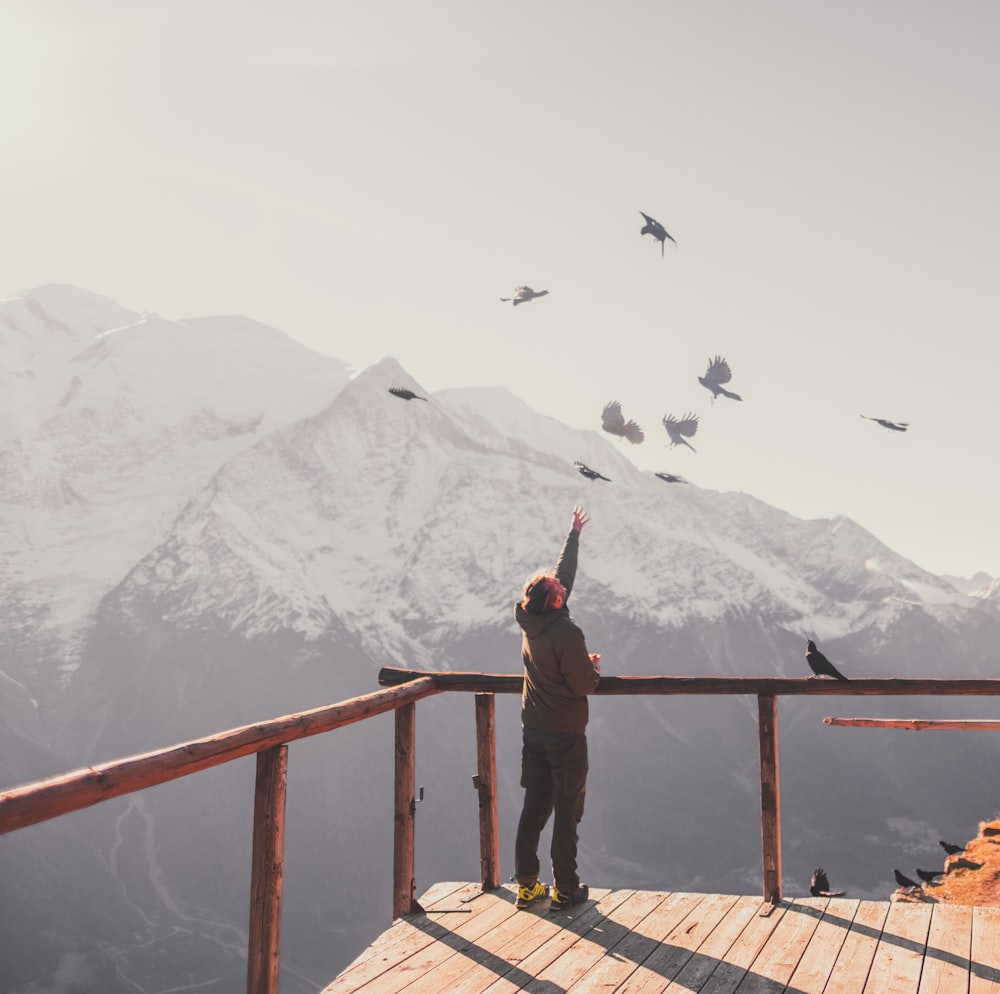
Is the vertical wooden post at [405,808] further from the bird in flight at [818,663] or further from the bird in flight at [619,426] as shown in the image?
the bird in flight at [619,426]

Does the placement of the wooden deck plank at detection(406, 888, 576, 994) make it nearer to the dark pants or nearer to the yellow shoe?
the yellow shoe

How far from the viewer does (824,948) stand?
4938 mm

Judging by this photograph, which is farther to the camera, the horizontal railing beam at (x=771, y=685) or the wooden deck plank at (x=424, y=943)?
the horizontal railing beam at (x=771, y=685)

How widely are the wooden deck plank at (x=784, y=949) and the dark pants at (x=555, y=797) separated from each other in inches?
49.7

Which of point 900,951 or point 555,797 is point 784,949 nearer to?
point 900,951

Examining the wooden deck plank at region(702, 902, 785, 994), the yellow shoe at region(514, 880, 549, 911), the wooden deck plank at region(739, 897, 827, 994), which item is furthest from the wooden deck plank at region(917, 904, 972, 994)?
the yellow shoe at region(514, 880, 549, 911)

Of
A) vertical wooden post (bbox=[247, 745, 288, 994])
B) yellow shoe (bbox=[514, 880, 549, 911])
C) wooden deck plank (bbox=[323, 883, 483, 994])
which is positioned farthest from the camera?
yellow shoe (bbox=[514, 880, 549, 911])

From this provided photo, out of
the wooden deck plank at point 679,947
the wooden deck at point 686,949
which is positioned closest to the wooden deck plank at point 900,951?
the wooden deck at point 686,949

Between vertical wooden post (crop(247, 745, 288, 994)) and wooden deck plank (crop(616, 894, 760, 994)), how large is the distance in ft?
5.70

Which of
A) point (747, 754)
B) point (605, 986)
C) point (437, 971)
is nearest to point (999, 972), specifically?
point (605, 986)

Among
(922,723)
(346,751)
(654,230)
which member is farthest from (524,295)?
(346,751)

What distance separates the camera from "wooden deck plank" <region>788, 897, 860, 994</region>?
446 cm

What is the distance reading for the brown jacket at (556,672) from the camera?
562cm

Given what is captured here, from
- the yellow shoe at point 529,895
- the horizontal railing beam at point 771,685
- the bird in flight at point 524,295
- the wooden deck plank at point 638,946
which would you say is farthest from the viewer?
the bird in flight at point 524,295
